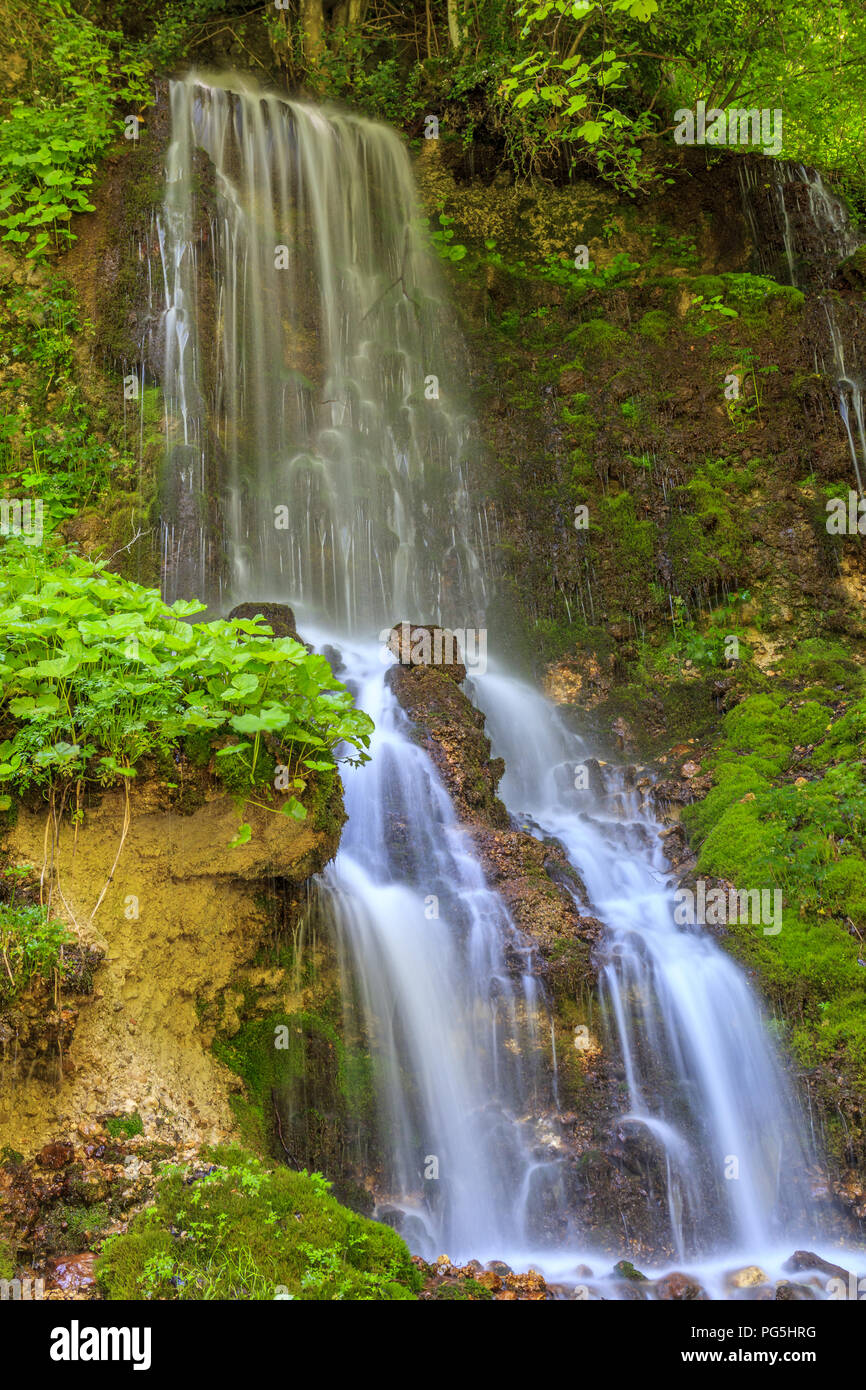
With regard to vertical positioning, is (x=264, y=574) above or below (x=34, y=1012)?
above

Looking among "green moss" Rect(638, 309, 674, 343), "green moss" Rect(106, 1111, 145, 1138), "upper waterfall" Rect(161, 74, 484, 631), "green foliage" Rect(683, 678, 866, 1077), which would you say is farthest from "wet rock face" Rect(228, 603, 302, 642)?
"green moss" Rect(638, 309, 674, 343)

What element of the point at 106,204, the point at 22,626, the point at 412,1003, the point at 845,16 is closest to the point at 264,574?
the point at 106,204

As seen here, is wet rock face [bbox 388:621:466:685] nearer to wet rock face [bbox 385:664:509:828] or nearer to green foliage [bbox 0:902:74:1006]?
wet rock face [bbox 385:664:509:828]

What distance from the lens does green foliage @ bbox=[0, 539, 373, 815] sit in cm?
387

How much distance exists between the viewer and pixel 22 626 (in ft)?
12.5

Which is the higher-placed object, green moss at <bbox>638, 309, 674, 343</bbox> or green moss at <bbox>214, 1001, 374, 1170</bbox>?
green moss at <bbox>638, 309, 674, 343</bbox>

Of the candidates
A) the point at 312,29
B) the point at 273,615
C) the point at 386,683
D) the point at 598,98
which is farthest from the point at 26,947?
the point at 312,29

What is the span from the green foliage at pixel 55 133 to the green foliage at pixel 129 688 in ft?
24.9

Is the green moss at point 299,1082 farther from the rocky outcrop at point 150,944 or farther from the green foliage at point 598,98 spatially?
the green foliage at point 598,98

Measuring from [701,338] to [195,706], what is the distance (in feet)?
32.5

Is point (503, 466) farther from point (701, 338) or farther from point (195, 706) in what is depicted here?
point (195, 706)

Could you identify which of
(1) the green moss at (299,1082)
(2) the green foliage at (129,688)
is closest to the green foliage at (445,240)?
(2) the green foliage at (129,688)

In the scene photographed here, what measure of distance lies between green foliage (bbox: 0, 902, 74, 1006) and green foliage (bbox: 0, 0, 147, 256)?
8.46 metres

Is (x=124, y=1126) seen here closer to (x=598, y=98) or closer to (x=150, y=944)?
(x=150, y=944)
